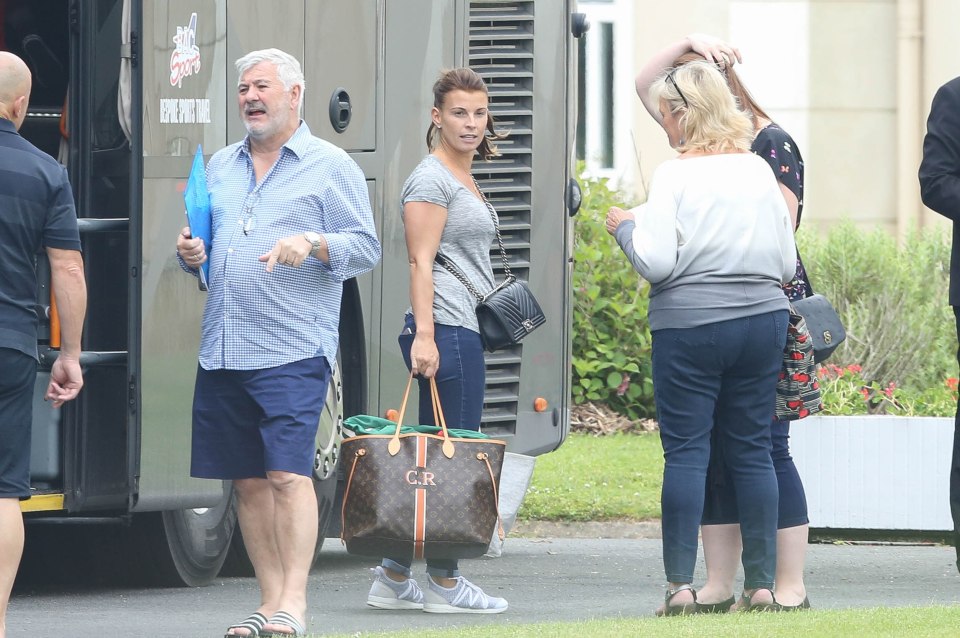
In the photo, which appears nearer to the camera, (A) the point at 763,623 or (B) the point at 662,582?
(A) the point at 763,623

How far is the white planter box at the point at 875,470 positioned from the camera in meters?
9.44

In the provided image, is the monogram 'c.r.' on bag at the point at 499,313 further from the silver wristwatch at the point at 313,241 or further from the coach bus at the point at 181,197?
the silver wristwatch at the point at 313,241

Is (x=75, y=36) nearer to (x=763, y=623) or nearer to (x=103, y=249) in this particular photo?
(x=103, y=249)

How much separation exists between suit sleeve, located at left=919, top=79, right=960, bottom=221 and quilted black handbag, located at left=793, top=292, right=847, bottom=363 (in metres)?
0.52

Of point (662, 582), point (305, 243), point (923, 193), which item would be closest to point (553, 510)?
point (662, 582)

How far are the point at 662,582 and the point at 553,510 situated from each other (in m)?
2.14

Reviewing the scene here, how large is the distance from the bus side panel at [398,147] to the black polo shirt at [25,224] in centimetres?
220

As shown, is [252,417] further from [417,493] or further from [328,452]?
[328,452]

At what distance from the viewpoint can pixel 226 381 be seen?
6.10m

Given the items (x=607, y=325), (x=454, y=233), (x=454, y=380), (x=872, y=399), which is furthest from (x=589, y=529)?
(x=607, y=325)

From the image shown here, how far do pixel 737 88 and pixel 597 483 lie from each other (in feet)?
15.7

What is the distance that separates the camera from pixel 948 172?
678 centimetres

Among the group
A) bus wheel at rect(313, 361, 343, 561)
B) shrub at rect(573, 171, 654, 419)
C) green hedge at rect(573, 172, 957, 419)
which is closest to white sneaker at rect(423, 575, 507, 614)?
bus wheel at rect(313, 361, 343, 561)

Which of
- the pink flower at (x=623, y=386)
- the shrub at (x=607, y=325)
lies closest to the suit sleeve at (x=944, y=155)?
the shrub at (x=607, y=325)
